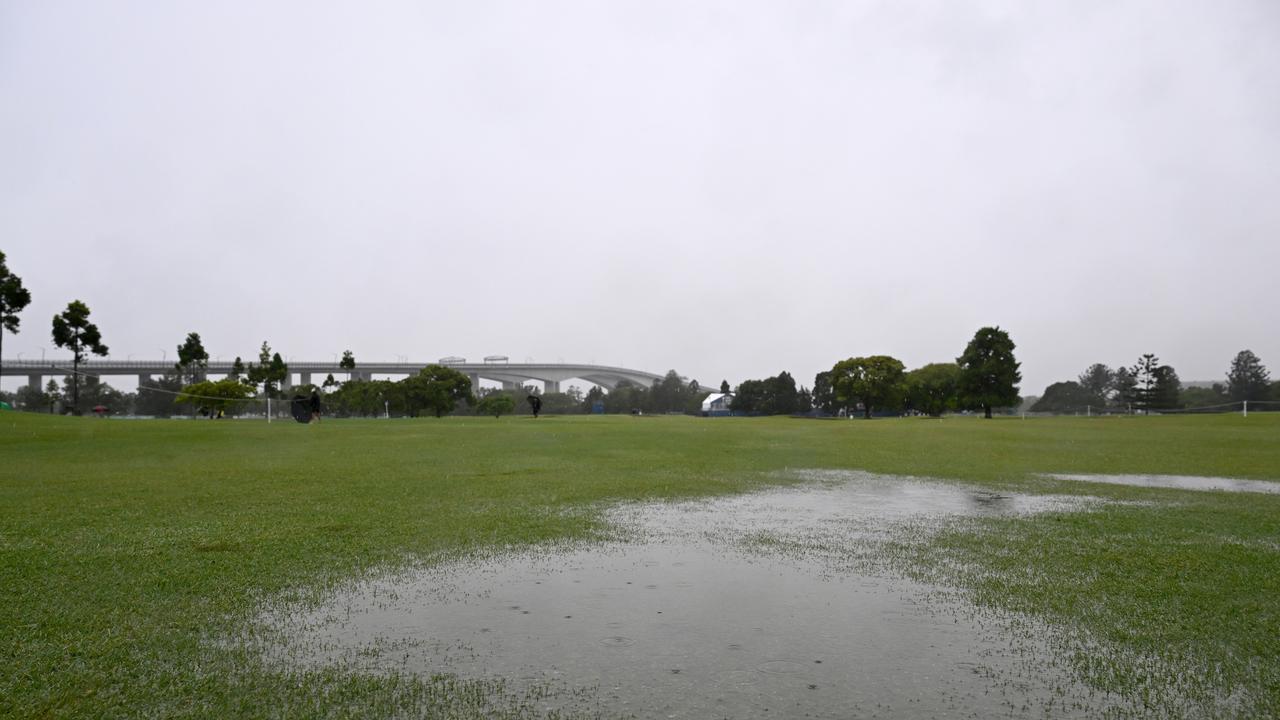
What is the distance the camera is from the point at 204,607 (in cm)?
491

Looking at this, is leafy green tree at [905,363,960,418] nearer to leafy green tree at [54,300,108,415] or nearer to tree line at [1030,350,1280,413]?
tree line at [1030,350,1280,413]

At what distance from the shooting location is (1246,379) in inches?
4624

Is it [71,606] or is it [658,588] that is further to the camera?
[658,588]

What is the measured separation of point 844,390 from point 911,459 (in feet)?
255

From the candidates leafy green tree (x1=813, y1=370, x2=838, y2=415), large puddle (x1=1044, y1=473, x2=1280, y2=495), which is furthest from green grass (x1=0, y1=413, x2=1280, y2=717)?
leafy green tree (x1=813, y1=370, x2=838, y2=415)

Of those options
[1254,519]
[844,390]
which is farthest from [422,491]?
[844,390]

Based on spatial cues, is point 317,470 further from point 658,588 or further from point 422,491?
point 658,588

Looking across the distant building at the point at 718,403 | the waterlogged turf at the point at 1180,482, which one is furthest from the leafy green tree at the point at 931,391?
the waterlogged turf at the point at 1180,482

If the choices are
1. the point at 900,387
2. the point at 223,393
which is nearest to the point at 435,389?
the point at 223,393

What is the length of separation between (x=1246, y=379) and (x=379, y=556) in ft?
491

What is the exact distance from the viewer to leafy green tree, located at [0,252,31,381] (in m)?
37.9

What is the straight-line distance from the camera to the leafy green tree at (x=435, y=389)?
81.8 metres

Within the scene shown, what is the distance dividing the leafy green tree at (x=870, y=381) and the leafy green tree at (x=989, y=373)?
1470 centimetres

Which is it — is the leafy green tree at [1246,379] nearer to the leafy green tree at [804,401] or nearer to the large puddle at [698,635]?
the leafy green tree at [804,401]
